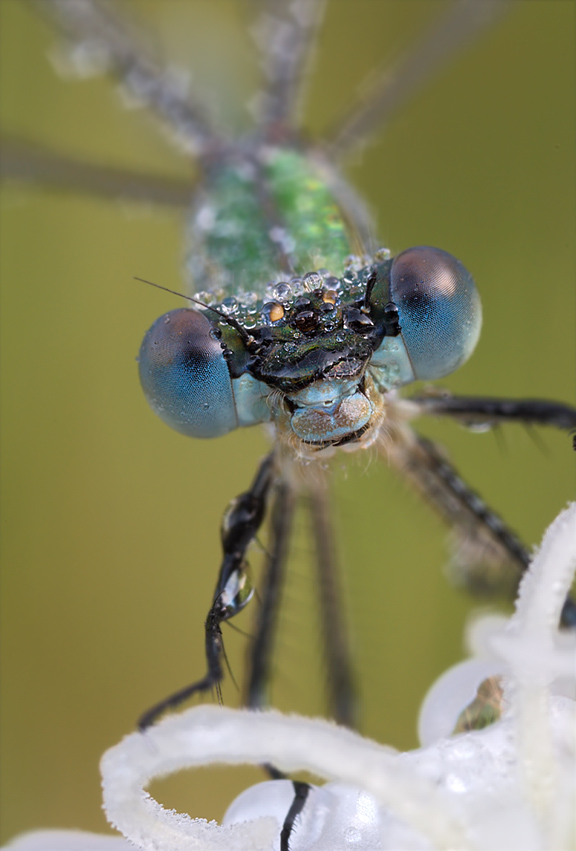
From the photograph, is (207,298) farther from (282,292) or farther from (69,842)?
(69,842)

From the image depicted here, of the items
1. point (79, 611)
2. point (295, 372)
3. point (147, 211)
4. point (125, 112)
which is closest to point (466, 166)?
point (147, 211)

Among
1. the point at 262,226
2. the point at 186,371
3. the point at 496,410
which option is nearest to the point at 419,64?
the point at 262,226

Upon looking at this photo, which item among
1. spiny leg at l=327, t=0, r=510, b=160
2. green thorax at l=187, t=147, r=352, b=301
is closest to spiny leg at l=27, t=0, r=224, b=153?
green thorax at l=187, t=147, r=352, b=301

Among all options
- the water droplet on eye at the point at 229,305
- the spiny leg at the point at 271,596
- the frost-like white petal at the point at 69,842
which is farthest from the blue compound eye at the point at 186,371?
the frost-like white petal at the point at 69,842

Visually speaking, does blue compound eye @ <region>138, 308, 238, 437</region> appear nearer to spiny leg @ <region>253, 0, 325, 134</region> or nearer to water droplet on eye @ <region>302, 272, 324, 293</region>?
water droplet on eye @ <region>302, 272, 324, 293</region>

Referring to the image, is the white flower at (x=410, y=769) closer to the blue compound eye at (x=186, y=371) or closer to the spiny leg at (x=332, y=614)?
the blue compound eye at (x=186, y=371)
